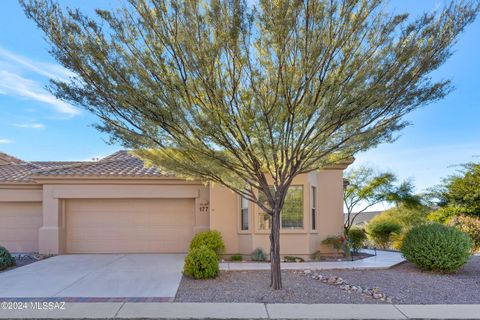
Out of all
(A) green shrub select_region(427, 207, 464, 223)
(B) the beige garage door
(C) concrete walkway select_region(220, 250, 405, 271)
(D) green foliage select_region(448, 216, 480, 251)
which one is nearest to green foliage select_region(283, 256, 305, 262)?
(C) concrete walkway select_region(220, 250, 405, 271)

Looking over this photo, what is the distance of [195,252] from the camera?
387 inches

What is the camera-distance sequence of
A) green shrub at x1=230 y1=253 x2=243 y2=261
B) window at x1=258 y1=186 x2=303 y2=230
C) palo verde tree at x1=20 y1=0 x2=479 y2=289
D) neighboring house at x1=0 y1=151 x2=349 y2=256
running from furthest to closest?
neighboring house at x1=0 y1=151 x2=349 y2=256 → window at x1=258 y1=186 x2=303 y2=230 → green shrub at x1=230 y1=253 x2=243 y2=261 → palo verde tree at x1=20 y1=0 x2=479 y2=289

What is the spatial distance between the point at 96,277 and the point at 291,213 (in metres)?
6.38

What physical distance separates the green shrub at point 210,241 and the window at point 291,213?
56.8 inches

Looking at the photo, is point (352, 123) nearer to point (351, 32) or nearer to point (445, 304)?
point (351, 32)

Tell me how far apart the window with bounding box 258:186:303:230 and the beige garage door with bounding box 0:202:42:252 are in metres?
8.76

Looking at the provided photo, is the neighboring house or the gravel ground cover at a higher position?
the neighboring house

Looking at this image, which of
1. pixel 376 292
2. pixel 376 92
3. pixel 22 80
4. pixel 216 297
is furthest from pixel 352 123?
pixel 22 80

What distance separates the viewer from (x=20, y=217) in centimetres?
1521

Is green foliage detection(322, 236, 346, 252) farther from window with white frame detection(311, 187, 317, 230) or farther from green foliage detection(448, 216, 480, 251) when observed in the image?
green foliage detection(448, 216, 480, 251)

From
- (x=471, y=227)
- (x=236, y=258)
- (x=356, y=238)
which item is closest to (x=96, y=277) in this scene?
(x=236, y=258)

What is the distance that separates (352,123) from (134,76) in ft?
15.2

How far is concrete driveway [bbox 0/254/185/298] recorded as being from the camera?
27.5ft

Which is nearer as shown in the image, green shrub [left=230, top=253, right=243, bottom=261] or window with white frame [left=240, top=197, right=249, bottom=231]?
green shrub [left=230, top=253, right=243, bottom=261]
